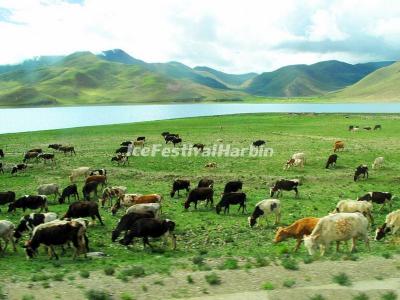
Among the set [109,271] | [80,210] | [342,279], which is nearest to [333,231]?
[342,279]

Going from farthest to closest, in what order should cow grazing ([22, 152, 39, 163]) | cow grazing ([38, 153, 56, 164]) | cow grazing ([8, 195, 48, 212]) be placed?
cow grazing ([22, 152, 39, 163]), cow grazing ([38, 153, 56, 164]), cow grazing ([8, 195, 48, 212])

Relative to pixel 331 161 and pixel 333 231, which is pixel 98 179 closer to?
pixel 333 231

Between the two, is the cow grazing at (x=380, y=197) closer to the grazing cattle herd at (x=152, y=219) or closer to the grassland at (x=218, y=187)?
the grazing cattle herd at (x=152, y=219)

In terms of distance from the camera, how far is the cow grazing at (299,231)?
16219mm

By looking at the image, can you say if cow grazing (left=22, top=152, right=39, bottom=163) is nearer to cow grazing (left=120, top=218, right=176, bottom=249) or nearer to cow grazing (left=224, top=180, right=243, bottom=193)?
cow grazing (left=224, top=180, right=243, bottom=193)

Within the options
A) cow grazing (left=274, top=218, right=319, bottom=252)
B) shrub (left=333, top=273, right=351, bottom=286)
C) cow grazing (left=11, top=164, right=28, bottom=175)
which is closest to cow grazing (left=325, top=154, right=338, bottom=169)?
cow grazing (left=274, top=218, right=319, bottom=252)

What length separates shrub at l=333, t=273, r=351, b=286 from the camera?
37.4 feet

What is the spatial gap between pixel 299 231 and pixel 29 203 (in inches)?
598

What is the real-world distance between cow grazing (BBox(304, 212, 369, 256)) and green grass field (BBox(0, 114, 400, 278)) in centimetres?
59

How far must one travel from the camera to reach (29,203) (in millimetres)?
23203

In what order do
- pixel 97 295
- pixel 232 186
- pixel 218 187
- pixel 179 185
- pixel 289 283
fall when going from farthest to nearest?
pixel 218 187 < pixel 179 185 < pixel 232 186 < pixel 289 283 < pixel 97 295

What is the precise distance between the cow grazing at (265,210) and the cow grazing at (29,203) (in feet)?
38.6

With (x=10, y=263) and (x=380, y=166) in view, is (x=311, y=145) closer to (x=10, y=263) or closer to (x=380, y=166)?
(x=380, y=166)

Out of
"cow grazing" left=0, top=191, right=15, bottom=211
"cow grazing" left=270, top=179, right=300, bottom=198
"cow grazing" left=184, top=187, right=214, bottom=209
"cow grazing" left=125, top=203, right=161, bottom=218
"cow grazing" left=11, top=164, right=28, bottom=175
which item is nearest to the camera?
"cow grazing" left=125, top=203, right=161, bottom=218
